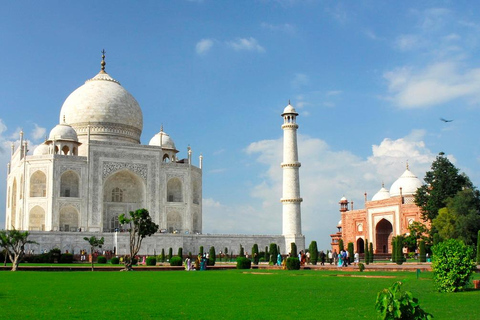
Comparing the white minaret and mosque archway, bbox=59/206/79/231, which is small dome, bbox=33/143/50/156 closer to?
mosque archway, bbox=59/206/79/231

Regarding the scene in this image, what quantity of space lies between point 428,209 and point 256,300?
24.2 metres

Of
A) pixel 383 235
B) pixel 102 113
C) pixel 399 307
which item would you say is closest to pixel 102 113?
pixel 102 113

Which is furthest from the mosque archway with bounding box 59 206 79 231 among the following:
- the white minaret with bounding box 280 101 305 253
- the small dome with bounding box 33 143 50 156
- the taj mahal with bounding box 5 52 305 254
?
the white minaret with bounding box 280 101 305 253

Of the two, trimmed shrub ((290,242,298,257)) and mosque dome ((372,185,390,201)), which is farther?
mosque dome ((372,185,390,201))

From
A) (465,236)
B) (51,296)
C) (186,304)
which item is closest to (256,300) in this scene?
(186,304)

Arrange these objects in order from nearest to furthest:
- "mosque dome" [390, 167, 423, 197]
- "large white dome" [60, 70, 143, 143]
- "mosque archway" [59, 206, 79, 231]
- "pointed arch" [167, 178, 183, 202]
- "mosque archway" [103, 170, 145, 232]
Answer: "mosque archway" [59, 206, 79, 231], "mosque archway" [103, 170, 145, 232], "large white dome" [60, 70, 143, 143], "pointed arch" [167, 178, 183, 202], "mosque dome" [390, 167, 423, 197]

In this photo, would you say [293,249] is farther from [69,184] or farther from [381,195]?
[381,195]

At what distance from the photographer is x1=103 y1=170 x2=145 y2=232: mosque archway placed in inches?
1411

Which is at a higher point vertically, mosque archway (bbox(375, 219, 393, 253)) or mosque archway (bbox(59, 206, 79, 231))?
mosque archway (bbox(59, 206, 79, 231))

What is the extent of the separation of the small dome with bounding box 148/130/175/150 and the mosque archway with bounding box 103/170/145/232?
364 cm

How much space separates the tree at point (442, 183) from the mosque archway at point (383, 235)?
992 centimetres

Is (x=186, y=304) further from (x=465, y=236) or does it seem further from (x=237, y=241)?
(x=237, y=241)

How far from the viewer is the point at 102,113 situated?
37812mm

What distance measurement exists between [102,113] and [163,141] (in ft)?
14.5
